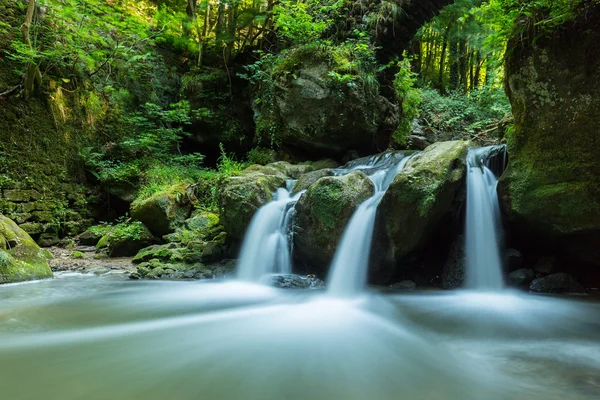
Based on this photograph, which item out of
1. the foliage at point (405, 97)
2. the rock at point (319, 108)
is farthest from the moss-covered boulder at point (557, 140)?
the foliage at point (405, 97)

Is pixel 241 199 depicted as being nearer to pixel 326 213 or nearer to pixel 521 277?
pixel 326 213

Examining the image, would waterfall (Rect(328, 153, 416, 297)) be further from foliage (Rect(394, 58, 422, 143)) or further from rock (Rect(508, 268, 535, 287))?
foliage (Rect(394, 58, 422, 143))

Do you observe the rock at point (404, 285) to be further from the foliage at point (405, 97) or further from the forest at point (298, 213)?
the foliage at point (405, 97)

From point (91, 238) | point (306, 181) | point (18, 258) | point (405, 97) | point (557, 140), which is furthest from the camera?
point (405, 97)

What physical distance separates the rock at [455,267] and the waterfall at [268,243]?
2.57m

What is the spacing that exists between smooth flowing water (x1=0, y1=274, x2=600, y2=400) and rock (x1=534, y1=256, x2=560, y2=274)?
2.53ft

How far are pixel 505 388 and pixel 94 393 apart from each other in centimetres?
241

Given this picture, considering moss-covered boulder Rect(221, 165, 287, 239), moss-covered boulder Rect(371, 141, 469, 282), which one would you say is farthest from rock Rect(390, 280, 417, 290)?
moss-covered boulder Rect(221, 165, 287, 239)

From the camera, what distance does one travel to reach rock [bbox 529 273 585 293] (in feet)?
15.5

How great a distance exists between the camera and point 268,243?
20.4 ft

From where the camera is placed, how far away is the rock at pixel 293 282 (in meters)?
5.44

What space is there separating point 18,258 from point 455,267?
6929 millimetres

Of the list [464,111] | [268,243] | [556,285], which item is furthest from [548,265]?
[464,111]

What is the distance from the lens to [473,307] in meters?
4.08
